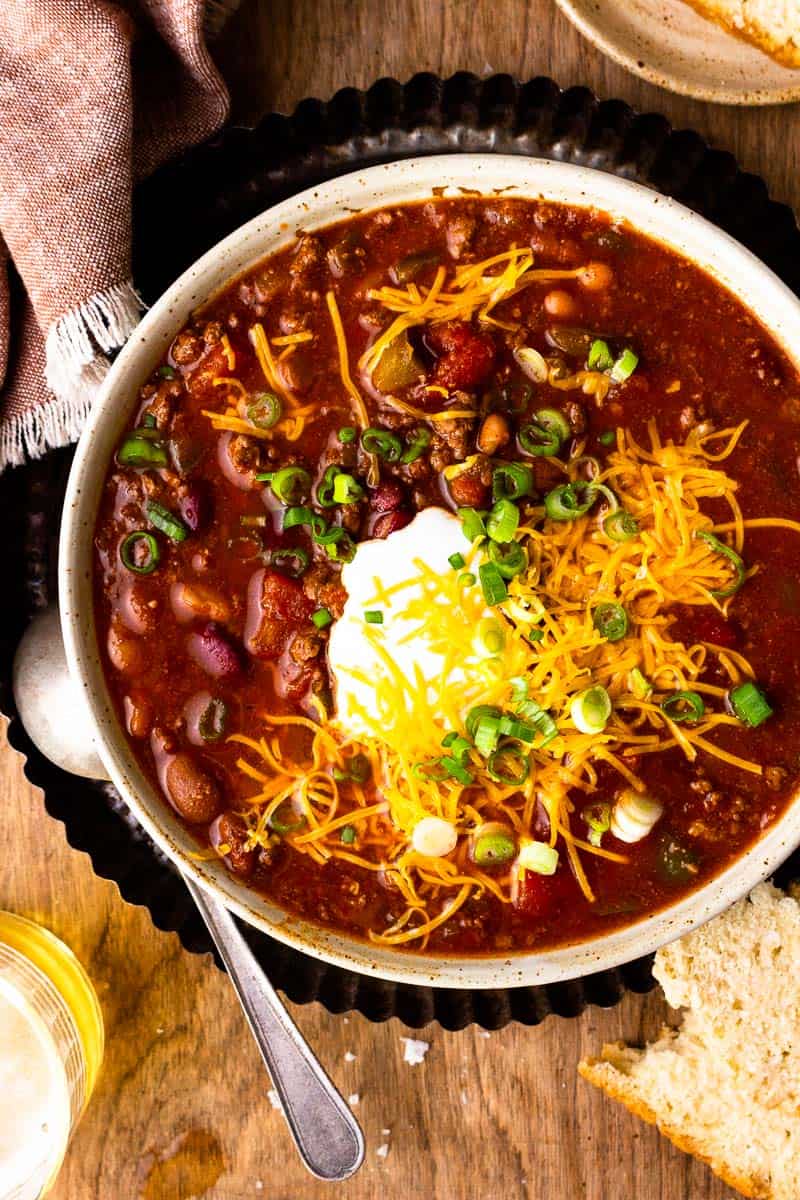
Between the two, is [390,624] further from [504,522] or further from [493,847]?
[493,847]

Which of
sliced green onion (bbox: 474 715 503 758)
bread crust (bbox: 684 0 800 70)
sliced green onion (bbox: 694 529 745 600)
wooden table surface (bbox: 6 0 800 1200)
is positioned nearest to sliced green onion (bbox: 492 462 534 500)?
sliced green onion (bbox: 694 529 745 600)

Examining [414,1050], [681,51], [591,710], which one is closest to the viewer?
[591,710]

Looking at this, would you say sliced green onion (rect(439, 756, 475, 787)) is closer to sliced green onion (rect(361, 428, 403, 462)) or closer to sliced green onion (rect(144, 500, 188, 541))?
sliced green onion (rect(361, 428, 403, 462))

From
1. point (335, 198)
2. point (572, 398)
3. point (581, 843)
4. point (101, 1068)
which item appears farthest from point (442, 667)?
point (101, 1068)

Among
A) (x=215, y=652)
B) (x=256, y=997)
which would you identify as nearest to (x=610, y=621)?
(x=215, y=652)

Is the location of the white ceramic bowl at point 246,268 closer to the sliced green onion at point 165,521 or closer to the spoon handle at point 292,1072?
the sliced green onion at point 165,521

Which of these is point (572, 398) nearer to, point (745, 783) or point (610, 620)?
point (610, 620)
